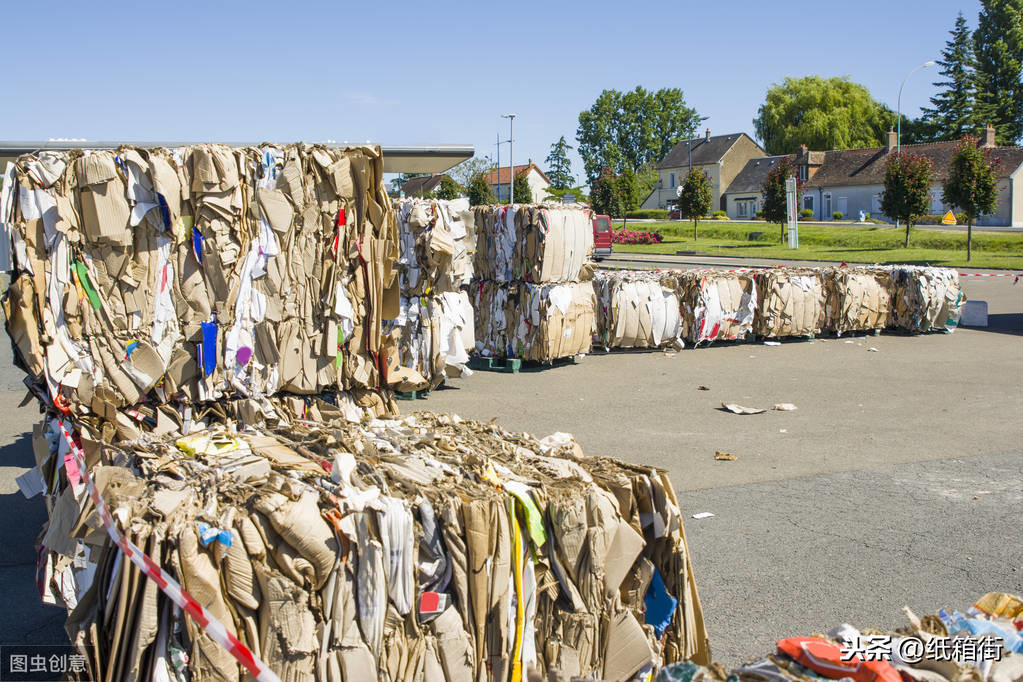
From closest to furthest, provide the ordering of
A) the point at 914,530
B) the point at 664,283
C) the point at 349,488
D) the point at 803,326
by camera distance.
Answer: the point at 349,488, the point at 914,530, the point at 664,283, the point at 803,326

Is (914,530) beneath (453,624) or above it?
beneath

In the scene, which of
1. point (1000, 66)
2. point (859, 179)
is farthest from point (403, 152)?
point (1000, 66)

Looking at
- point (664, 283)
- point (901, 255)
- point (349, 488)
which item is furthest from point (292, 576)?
point (901, 255)

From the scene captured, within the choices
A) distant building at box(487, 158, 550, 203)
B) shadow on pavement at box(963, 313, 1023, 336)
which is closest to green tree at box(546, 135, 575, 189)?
distant building at box(487, 158, 550, 203)

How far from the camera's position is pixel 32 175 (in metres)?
4.92

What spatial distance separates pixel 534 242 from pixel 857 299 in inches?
272

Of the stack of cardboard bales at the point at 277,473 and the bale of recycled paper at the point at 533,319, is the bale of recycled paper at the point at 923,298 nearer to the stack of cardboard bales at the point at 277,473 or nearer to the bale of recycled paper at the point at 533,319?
the bale of recycled paper at the point at 533,319

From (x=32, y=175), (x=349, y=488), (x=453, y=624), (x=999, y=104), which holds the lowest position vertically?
(x=453, y=624)

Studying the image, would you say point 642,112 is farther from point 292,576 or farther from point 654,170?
point 292,576

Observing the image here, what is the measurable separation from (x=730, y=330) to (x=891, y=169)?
27.6 m

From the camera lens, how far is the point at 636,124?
99750mm

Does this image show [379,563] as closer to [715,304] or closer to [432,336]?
[432,336]

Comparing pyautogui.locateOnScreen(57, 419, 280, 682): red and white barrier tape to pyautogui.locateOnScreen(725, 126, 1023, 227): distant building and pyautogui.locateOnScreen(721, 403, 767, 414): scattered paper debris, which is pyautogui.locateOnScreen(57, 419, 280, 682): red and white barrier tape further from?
pyautogui.locateOnScreen(725, 126, 1023, 227): distant building

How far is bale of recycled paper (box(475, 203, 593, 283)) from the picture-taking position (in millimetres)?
12180
